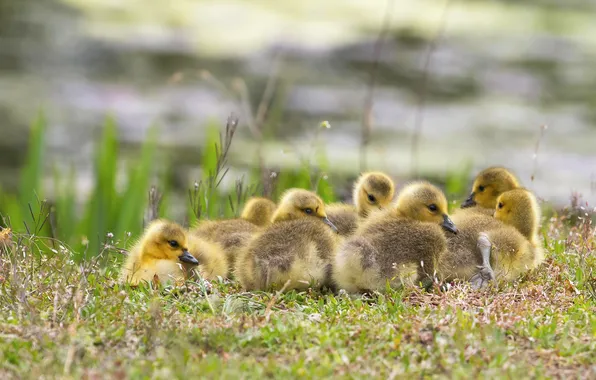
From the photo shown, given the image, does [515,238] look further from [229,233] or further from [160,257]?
[160,257]

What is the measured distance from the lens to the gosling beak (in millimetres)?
5941

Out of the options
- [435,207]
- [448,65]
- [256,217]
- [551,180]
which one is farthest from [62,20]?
[435,207]

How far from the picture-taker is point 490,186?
6.99m

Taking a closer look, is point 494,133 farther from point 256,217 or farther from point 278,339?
point 278,339

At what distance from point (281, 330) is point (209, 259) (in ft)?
4.89

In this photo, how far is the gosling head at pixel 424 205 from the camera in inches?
243

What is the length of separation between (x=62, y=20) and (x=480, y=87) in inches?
256

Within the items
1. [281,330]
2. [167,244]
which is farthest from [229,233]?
[281,330]

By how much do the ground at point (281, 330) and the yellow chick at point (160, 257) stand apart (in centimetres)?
28

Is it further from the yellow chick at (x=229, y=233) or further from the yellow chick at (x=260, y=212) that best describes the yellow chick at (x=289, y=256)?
the yellow chick at (x=260, y=212)

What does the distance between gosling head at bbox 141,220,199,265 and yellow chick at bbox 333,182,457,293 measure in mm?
956

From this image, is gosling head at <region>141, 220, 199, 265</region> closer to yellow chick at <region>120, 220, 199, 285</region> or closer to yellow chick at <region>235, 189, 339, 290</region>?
yellow chick at <region>120, 220, 199, 285</region>

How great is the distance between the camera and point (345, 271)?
18.0 ft

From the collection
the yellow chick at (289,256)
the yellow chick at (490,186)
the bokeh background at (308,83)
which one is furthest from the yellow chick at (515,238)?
the bokeh background at (308,83)
